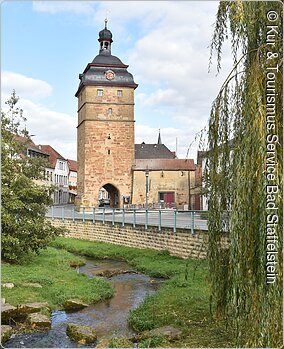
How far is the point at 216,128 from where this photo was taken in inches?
263

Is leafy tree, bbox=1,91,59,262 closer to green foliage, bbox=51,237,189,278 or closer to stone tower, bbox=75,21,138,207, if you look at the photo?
green foliage, bbox=51,237,189,278

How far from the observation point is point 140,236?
20.6 m

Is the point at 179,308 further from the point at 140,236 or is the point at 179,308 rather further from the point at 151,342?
the point at 140,236

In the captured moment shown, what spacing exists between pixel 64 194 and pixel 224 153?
188 ft

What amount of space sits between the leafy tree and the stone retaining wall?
3.37 meters

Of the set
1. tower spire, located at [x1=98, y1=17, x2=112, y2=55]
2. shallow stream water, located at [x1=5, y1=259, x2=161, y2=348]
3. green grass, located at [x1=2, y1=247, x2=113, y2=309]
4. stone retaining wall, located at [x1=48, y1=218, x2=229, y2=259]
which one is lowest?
shallow stream water, located at [x1=5, y1=259, x2=161, y2=348]

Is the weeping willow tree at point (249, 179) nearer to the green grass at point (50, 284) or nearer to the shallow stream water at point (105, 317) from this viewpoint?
the shallow stream water at point (105, 317)

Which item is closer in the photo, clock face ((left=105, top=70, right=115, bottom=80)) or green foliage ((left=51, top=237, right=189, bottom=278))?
green foliage ((left=51, top=237, right=189, bottom=278))

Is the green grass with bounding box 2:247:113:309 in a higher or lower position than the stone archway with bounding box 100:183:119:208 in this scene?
lower

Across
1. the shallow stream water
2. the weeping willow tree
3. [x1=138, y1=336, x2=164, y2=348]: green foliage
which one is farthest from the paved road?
the weeping willow tree

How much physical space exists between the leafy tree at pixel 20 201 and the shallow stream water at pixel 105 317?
2450mm

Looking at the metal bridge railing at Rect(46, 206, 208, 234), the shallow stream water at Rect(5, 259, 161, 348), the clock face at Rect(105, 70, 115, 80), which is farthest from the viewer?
the clock face at Rect(105, 70, 115, 80)

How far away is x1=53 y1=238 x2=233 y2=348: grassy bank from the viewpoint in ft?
25.8

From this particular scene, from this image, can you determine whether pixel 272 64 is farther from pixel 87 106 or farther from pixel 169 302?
pixel 87 106
